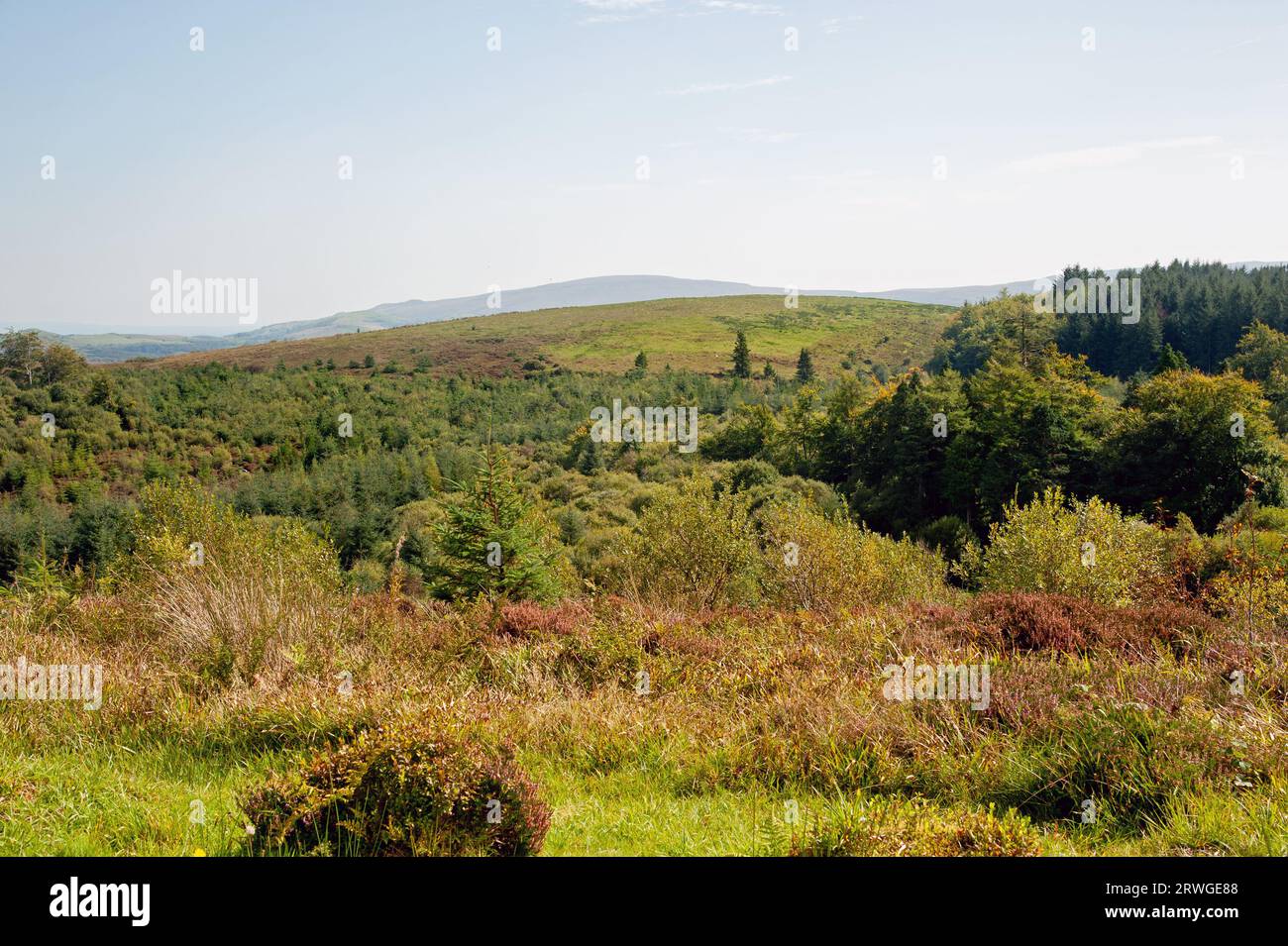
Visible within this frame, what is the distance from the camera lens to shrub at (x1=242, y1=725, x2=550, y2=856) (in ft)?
12.1

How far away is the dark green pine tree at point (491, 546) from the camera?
55.5ft

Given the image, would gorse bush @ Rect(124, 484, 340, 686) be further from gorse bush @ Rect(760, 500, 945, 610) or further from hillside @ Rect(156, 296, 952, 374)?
hillside @ Rect(156, 296, 952, 374)

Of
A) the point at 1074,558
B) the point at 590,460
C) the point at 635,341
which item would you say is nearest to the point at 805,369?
the point at 635,341

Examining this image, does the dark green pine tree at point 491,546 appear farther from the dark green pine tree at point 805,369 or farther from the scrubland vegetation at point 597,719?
the dark green pine tree at point 805,369

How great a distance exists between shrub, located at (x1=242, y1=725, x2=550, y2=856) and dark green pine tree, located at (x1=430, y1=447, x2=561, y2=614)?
41.6 ft

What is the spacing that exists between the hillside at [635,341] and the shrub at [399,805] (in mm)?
97539

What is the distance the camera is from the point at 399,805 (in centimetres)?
384

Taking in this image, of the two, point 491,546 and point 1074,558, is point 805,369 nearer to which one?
point 1074,558

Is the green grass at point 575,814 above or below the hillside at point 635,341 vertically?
below

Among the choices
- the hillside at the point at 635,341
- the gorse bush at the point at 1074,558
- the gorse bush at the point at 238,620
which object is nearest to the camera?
the gorse bush at the point at 238,620

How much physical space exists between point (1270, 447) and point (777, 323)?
321ft

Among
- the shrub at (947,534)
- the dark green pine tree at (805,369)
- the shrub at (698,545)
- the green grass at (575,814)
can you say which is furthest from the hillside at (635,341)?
the green grass at (575,814)

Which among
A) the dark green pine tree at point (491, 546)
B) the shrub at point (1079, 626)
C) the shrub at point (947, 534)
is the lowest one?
the shrub at point (947, 534)

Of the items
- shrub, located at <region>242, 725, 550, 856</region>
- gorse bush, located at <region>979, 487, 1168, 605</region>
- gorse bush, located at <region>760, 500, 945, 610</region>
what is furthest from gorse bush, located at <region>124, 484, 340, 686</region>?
gorse bush, located at <region>979, 487, 1168, 605</region>
